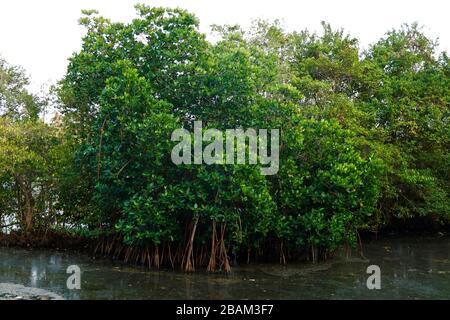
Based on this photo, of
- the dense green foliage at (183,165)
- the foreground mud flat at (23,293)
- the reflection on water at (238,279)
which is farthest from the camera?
the dense green foliage at (183,165)

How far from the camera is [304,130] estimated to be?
43.6 ft

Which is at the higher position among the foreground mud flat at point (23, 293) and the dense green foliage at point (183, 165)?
the dense green foliage at point (183, 165)

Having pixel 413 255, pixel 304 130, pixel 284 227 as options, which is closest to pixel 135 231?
pixel 284 227

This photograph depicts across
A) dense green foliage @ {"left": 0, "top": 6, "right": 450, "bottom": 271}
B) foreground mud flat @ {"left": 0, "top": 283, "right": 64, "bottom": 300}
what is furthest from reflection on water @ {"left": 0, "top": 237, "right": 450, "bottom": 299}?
dense green foliage @ {"left": 0, "top": 6, "right": 450, "bottom": 271}

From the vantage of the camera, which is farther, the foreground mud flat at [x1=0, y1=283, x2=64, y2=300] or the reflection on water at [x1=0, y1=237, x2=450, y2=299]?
the reflection on water at [x1=0, y1=237, x2=450, y2=299]

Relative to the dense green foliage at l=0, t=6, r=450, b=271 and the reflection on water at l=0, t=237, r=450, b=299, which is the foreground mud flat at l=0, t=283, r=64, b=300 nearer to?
the reflection on water at l=0, t=237, r=450, b=299

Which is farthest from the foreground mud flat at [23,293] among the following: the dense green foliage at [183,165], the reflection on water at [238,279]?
the dense green foliage at [183,165]

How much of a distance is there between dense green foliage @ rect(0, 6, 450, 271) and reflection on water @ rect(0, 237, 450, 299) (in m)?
0.74

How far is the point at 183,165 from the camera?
39.0ft

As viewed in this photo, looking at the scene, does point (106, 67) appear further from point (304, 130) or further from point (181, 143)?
point (304, 130)

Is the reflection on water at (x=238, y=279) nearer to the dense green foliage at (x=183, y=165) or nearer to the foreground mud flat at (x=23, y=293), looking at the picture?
the foreground mud flat at (x=23, y=293)

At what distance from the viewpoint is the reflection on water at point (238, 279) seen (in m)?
10.2

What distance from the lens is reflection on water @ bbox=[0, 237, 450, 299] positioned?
33.4 feet

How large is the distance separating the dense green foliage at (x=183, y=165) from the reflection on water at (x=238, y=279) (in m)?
0.74
